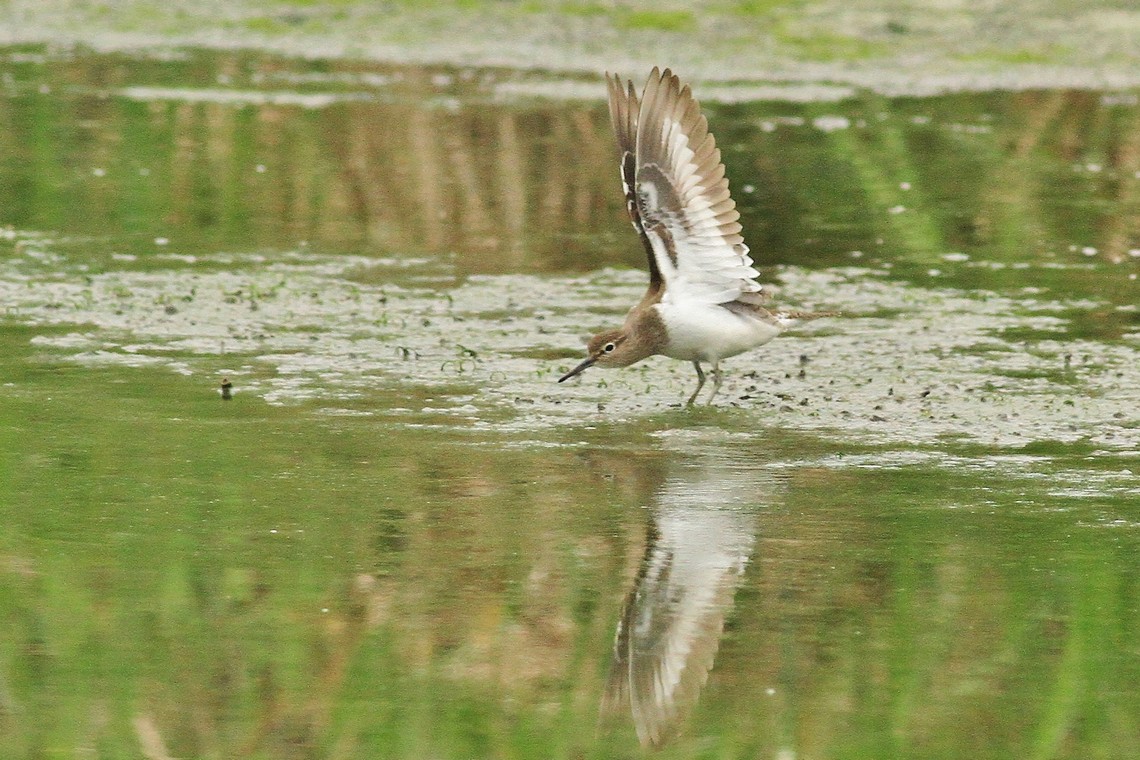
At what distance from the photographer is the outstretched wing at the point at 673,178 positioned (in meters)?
9.29

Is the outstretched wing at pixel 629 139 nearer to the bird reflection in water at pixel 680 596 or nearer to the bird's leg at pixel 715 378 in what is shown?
the bird's leg at pixel 715 378

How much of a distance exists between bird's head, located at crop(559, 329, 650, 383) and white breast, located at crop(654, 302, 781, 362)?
0.52 feet

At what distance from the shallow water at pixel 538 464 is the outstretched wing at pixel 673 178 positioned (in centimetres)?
70

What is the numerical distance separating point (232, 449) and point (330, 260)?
4316 millimetres

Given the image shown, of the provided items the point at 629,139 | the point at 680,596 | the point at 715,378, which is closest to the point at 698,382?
the point at 715,378

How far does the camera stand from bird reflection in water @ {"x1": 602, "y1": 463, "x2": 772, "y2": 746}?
18.6 feet

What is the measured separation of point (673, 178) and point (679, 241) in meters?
0.29

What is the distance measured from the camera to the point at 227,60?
20953mm

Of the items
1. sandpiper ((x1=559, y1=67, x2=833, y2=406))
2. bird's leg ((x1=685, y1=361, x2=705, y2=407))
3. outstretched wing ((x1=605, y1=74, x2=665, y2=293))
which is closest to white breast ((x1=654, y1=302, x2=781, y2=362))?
sandpiper ((x1=559, y1=67, x2=833, y2=406))

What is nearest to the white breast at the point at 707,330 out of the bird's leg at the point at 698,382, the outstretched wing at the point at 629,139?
the bird's leg at the point at 698,382

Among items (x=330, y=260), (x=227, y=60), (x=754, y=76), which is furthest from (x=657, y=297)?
(x=227, y=60)

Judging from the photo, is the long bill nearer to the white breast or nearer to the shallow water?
the shallow water

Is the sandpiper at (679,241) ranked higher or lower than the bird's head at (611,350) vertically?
higher

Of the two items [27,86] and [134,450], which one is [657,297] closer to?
[134,450]
